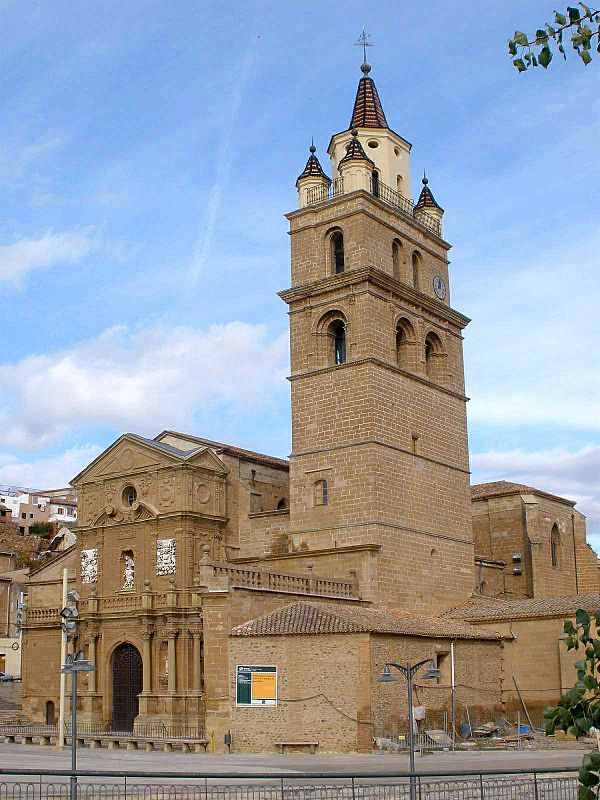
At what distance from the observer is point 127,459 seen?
43.2 meters

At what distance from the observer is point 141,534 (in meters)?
42.0

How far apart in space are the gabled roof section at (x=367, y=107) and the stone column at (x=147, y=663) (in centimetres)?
2419

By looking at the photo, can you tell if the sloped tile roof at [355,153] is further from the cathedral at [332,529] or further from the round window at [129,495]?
the round window at [129,495]

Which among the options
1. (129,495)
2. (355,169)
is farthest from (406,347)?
(129,495)

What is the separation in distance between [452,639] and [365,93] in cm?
2559

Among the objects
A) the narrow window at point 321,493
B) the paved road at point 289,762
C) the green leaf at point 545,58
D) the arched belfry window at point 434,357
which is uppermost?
the arched belfry window at point 434,357

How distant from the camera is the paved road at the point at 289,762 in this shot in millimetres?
23953

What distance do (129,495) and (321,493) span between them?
8.86 meters

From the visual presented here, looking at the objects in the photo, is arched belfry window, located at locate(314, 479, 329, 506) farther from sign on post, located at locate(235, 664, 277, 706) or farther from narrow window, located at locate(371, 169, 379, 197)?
narrow window, located at locate(371, 169, 379, 197)

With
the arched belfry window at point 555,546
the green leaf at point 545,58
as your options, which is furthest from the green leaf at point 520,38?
the arched belfry window at point 555,546

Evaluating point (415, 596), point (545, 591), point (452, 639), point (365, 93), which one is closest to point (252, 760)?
point (452, 639)

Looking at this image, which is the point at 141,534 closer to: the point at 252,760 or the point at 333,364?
the point at 333,364

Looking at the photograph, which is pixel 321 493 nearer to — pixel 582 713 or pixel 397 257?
pixel 397 257

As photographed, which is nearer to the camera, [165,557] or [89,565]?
[165,557]
